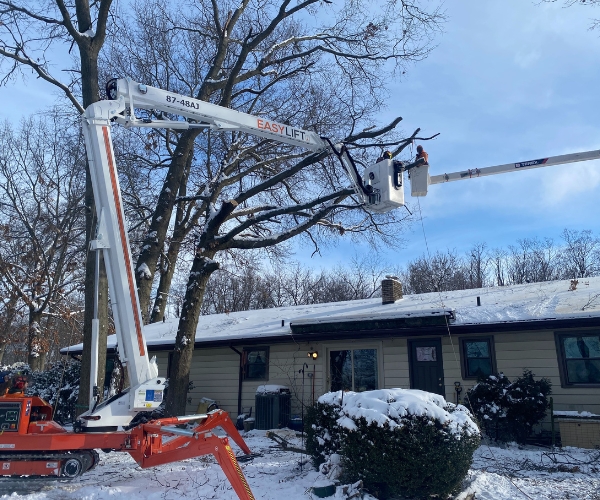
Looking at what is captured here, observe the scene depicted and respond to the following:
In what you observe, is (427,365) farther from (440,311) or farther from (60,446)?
(60,446)

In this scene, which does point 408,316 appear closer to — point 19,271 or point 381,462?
point 381,462

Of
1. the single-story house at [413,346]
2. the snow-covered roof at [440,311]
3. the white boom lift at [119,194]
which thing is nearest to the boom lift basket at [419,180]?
the white boom lift at [119,194]

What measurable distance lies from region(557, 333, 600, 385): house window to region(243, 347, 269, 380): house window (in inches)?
300

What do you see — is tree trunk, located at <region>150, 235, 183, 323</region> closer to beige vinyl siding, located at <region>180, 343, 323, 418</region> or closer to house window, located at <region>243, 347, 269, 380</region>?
beige vinyl siding, located at <region>180, 343, 323, 418</region>

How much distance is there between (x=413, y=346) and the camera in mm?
13016

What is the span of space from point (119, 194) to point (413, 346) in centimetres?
855

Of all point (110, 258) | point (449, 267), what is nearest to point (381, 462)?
point (110, 258)

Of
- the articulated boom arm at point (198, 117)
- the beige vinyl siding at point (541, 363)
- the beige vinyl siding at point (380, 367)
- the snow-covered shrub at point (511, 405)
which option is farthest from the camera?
the beige vinyl siding at point (380, 367)

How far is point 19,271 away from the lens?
26.3m

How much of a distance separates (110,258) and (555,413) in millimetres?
9369

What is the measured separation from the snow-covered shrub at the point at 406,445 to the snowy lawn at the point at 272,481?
22.1 inches

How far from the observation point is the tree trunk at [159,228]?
13016mm

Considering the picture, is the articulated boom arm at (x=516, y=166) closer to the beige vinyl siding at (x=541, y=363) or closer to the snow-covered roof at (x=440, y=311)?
the snow-covered roof at (x=440, y=311)

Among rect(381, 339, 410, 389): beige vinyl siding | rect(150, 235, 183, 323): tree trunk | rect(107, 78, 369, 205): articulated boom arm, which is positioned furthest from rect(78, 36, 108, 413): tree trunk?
rect(381, 339, 410, 389): beige vinyl siding
